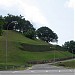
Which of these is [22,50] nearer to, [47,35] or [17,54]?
[17,54]

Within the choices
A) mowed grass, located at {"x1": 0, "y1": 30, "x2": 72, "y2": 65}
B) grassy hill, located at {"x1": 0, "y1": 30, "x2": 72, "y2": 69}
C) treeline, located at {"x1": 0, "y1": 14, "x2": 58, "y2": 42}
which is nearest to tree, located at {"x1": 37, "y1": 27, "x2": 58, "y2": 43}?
treeline, located at {"x1": 0, "y1": 14, "x2": 58, "y2": 42}

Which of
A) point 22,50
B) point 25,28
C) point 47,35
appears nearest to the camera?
point 22,50

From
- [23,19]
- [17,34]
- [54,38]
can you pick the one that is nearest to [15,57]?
[17,34]

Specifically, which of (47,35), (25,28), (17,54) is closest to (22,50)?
(17,54)

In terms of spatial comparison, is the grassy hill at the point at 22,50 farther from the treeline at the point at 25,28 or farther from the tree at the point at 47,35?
the tree at the point at 47,35

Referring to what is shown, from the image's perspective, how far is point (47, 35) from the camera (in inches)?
6737

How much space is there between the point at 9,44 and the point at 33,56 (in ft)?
52.2

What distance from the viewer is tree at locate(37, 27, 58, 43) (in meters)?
170

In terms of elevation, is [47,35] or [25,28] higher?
[25,28]

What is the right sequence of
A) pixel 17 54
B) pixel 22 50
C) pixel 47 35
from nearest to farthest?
pixel 17 54 → pixel 22 50 → pixel 47 35

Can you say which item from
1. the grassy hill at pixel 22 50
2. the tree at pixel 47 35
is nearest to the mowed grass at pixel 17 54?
the grassy hill at pixel 22 50

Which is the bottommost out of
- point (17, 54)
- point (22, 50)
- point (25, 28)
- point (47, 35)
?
point (17, 54)

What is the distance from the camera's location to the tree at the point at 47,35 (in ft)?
558

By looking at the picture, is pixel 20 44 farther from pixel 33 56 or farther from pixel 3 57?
pixel 3 57
